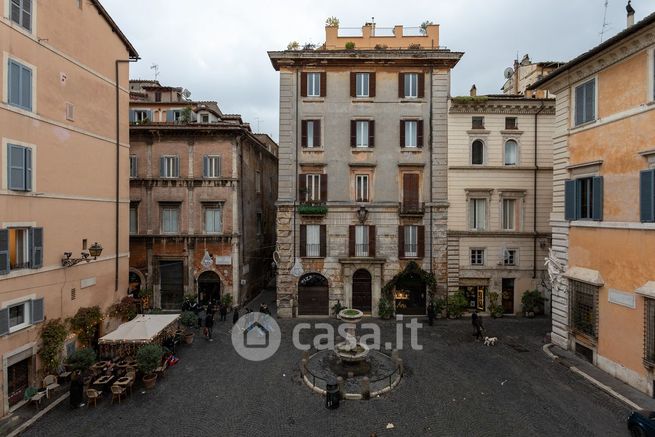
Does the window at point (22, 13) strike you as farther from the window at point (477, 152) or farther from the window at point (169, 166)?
the window at point (477, 152)

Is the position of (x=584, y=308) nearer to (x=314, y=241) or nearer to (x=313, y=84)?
(x=314, y=241)

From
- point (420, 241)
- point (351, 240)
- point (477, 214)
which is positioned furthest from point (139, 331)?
point (477, 214)

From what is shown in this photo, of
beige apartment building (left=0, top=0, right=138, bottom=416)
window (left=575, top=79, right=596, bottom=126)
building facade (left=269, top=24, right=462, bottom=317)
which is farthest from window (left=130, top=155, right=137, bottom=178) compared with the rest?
window (left=575, top=79, right=596, bottom=126)

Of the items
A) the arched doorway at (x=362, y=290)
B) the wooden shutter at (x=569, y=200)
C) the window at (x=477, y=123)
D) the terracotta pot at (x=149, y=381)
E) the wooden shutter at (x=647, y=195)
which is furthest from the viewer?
the arched doorway at (x=362, y=290)

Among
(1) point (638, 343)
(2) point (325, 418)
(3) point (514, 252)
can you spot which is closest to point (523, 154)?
(3) point (514, 252)

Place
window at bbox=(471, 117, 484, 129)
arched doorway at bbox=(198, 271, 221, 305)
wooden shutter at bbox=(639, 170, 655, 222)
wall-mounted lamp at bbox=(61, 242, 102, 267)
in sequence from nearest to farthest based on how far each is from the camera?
wooden shutter at bbox=(639, 170, 655, 222)
wall-mounted lamp at bbox=(61, 242, 102, 267)
window at bbox=(471, 117, 484, 129)
arched doorway at bbox=(198, 271, 221, 305)

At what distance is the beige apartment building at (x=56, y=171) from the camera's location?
12.6 metres

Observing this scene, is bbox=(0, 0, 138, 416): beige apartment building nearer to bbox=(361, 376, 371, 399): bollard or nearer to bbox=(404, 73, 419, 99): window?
bbox=(361, 376, 371, 399): bollard

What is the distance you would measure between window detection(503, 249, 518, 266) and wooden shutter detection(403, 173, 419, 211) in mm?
7103

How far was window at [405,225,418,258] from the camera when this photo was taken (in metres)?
23.4

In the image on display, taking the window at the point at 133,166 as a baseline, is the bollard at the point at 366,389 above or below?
below

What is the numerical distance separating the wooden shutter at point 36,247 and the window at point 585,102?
81.7 ft

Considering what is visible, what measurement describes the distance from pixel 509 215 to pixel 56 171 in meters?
26.1

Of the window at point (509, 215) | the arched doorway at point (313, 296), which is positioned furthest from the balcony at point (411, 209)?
the arched doorway at point (313, 296)
